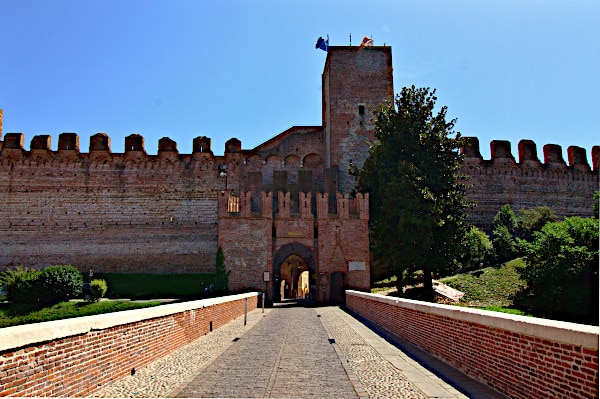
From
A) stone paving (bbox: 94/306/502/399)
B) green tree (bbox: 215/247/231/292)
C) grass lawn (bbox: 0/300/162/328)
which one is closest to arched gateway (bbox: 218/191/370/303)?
green tree (bbox: 215/247/231/292)

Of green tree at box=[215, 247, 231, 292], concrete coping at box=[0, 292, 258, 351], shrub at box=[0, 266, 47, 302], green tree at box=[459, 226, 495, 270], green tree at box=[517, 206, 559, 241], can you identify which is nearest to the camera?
concrete coping at box=[0, 292, 258, 351]

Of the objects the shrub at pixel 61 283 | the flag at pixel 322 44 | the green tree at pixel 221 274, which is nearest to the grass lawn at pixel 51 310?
the shrub at pixel 61 283

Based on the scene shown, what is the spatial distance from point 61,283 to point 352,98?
20.9 metres

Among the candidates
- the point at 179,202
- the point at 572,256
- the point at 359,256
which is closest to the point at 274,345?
the point at 572,256

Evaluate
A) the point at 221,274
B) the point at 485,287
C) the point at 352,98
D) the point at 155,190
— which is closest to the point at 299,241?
the point at 221,274

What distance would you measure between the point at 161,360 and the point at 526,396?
5.09 meters

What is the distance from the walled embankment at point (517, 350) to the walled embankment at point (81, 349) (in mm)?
4190

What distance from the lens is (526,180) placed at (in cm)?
3738

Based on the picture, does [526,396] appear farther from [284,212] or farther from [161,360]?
[284,212]

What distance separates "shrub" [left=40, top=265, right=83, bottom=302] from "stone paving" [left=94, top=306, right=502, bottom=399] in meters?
18.7

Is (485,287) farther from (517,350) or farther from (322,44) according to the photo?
(322,44)

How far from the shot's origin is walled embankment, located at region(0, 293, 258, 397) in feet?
13.3

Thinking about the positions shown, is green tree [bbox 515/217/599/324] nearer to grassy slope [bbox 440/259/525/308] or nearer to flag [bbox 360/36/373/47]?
grassy slope [bbox 440/259/525/308]

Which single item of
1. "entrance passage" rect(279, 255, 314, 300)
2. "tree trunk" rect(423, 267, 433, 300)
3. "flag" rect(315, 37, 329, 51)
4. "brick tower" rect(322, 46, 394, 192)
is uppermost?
"flag" rect(315, 37, 329, 51)
